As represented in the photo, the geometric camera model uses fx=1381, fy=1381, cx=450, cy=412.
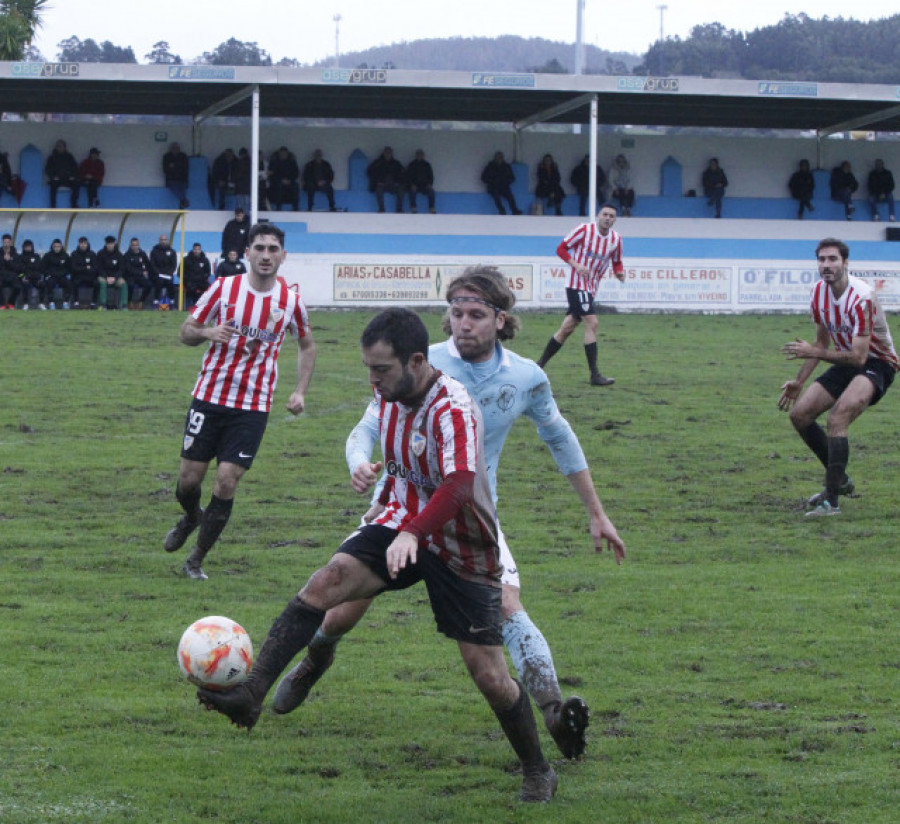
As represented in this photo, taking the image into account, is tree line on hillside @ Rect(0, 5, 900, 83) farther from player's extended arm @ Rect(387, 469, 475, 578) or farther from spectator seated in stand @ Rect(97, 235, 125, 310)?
player's extended arm @ Rect(387, 469, 475, 578)

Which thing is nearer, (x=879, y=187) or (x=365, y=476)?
(x=365, y=476)

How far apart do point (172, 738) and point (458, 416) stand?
1872 mm

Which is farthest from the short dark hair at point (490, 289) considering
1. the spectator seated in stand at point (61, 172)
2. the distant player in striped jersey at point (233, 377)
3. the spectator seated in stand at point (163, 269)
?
the spectator seated in stand at point (61, 172)

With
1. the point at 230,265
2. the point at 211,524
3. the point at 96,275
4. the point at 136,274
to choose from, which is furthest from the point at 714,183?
the point at 211,524

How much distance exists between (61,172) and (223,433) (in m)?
24.3

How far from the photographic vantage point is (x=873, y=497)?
11.6 metres

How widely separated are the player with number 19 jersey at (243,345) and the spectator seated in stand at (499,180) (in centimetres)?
2489

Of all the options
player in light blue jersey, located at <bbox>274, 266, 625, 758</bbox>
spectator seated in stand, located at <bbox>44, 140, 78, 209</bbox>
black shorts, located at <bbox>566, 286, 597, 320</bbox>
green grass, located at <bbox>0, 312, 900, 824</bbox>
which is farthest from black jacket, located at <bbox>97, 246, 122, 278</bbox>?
player in light blue jersey, located at <bbox>274, 266, 625, 758</bbox>

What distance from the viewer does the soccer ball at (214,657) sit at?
503 cm

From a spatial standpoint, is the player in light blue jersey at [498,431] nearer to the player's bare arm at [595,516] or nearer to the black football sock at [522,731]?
the player's bare arm at [595,516]

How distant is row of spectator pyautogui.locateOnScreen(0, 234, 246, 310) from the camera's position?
26.0 meters

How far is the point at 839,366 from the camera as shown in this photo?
11000 mm

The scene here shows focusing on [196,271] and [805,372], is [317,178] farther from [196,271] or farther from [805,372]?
[805,372]

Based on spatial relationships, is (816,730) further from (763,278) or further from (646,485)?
(763,278)
